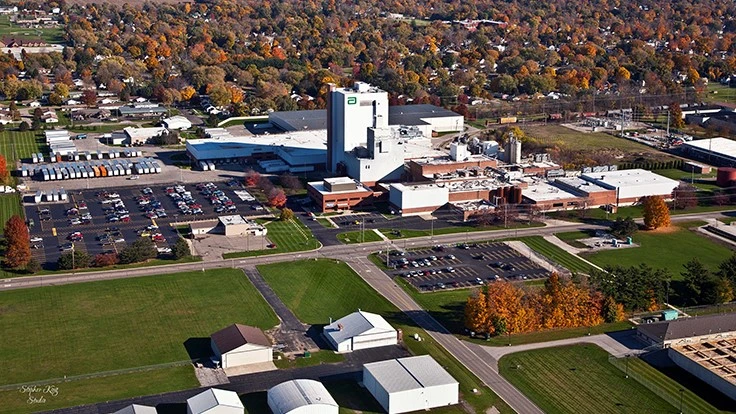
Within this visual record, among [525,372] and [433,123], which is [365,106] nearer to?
[433,123]

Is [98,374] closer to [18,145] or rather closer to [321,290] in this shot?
[321,290]

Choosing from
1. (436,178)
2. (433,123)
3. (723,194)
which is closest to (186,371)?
(436,178)

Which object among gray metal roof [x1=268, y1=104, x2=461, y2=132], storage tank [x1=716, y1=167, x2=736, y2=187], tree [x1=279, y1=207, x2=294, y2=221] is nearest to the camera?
tree [x1=279, y1=207, x2=294, y2=221]

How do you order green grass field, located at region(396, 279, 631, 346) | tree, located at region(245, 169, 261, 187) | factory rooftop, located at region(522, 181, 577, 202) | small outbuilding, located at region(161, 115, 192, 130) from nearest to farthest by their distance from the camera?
green grass field, located at region(396, 279, 631, 346) < factory rooftop, located at region(522, 181, 577, 202) < tree, located at region(245, 169, 261, 187) < small outbuilding, located at region(161, 115, 192, 130)

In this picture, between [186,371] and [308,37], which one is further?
[308,37]

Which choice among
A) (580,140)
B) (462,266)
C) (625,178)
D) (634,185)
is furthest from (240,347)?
(580,140)

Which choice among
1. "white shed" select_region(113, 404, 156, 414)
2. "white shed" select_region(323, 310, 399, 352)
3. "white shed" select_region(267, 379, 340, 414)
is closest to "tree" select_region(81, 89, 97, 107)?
"white shed" select_region(323, 310, 399, 352)

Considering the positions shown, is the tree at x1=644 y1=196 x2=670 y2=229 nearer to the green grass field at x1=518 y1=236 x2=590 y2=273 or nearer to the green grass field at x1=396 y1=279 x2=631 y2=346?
the green grass field at x1=518 y1=236 x2=590 y2=273
